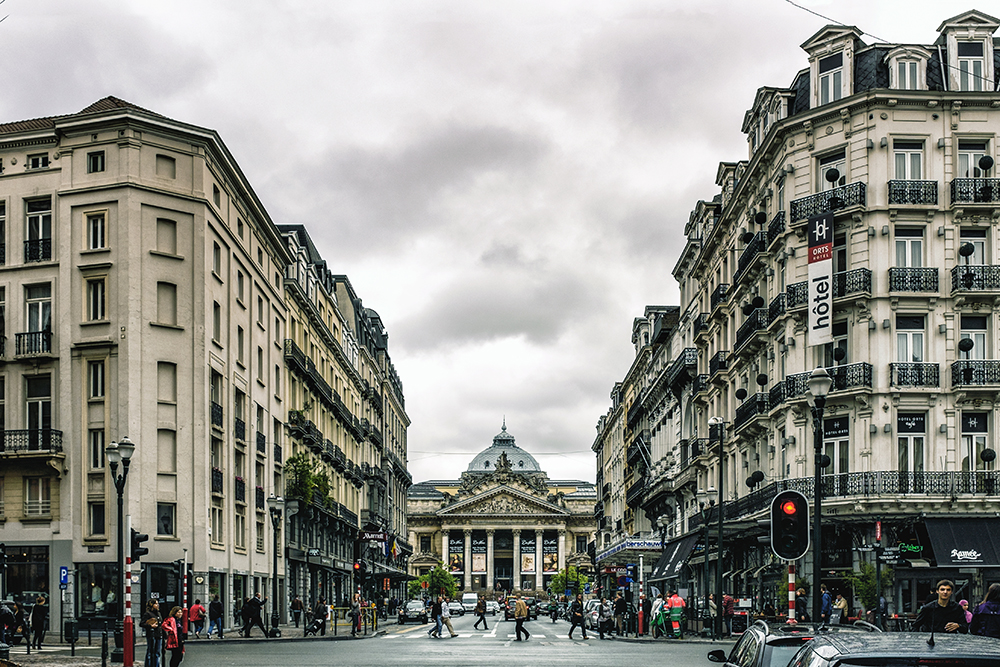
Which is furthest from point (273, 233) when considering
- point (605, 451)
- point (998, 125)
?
point (605, 451)

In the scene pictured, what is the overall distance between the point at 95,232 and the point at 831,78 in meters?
25.2

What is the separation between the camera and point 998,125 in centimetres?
4062

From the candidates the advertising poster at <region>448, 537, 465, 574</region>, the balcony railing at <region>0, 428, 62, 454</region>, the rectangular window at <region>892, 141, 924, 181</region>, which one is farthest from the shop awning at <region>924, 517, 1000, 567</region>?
the advertising poster at <region>448, 537, 465, 574</region>

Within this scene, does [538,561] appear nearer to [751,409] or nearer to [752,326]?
[751,409]

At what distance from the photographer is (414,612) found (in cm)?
7844

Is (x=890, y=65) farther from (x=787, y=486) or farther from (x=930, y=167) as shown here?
(x=787, y=486)

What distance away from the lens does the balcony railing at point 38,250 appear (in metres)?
45.9

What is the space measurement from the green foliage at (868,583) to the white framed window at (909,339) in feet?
20.9

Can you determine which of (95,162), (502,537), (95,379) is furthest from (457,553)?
(95,162)

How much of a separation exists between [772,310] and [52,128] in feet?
84.3

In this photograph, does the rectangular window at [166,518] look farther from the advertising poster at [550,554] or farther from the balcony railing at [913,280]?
the advertising poster at [550,554]

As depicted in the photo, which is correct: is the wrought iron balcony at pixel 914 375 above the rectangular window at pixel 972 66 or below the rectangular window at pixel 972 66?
below

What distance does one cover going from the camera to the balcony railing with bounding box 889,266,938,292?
1575 inches

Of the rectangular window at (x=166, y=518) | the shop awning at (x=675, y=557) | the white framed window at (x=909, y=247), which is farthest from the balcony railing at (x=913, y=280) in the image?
the rectangular window at (x=166, y=518)
